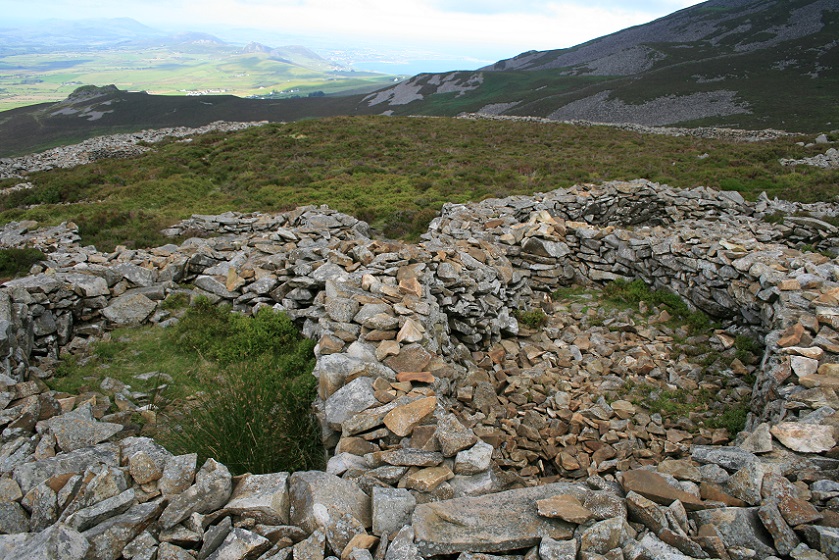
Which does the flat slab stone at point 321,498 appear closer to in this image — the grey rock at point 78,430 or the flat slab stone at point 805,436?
the grey rock at point 78,430

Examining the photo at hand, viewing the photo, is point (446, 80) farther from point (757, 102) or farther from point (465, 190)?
point (465, 190)

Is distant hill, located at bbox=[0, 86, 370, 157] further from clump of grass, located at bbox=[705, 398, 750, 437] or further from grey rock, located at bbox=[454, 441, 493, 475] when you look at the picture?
clump of grass, located at bbox=[705, 398, 750, 437]

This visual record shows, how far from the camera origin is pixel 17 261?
12305 mm

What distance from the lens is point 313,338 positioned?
8.08 meters

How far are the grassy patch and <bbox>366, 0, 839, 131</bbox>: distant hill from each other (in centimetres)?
5668

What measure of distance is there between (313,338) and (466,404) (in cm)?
292

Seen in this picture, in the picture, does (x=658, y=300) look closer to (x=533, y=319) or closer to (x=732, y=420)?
(x=533, y=319)

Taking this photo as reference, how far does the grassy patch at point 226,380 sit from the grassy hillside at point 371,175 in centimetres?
913

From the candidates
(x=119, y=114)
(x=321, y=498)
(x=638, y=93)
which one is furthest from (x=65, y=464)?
(x=119, y=114)

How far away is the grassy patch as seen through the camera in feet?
16.0

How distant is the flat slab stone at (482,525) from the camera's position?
11.5 ft

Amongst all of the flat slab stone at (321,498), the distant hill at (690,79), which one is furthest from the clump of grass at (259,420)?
the distant hill at (690,79)

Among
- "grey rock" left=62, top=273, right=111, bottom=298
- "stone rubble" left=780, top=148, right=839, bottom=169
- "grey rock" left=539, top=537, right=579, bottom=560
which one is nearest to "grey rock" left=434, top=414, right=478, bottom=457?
"grey rock" left=539, top=537, right=579, bottom=560

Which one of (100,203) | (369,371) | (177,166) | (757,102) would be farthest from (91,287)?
(757,102)
